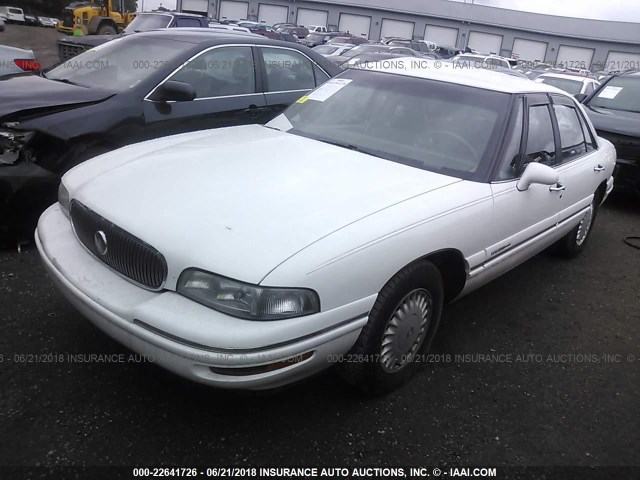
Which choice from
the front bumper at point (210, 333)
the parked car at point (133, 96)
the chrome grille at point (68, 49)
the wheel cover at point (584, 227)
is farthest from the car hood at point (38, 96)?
the wheel cover at point (584, 227)

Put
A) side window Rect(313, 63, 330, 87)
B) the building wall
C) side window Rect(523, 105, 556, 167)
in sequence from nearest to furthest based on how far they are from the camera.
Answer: side window Rect(523, 105, 556, 167), side window Rect(313, 63, 330, 87), the building wall

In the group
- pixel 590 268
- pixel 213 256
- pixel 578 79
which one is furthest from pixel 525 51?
pixel 213 256

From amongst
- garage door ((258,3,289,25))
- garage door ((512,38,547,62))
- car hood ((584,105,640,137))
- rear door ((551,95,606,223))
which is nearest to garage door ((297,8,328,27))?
garage door ((258,3,289,25))

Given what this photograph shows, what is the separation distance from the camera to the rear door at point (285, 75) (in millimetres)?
5121

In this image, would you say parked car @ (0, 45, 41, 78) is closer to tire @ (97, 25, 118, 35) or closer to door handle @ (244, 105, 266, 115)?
door handle @ (244, 105, 266, 115)

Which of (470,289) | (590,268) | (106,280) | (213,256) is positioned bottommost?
(590,268)

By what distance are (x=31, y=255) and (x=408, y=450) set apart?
9.77ft

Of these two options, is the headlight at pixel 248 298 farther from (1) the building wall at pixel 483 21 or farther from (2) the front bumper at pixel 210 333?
(1) the building wall at pixel 483 21

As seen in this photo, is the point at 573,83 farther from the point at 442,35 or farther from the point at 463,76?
the point at 442,35

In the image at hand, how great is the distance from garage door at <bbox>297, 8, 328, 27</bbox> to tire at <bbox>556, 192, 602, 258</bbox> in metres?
51.6

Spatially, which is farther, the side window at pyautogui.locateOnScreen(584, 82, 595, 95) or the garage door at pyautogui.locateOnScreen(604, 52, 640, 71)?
the garage door at pyautogui.locateOnScreen(604, 52, 640, 71)

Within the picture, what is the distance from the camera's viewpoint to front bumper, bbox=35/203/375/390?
190 centimetres

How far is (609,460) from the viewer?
2.40 m

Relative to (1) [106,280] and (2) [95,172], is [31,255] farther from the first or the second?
(1) [106,280]
